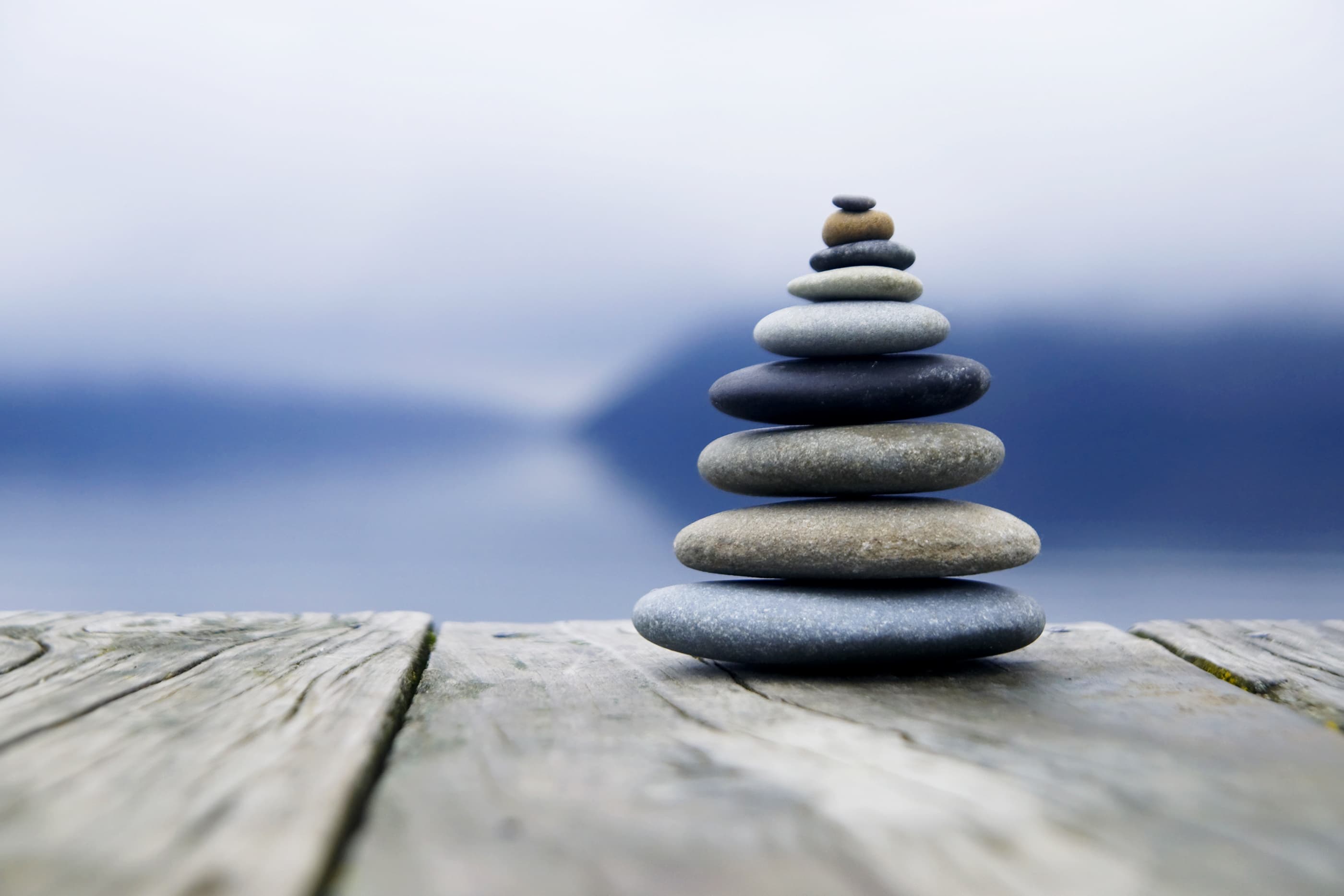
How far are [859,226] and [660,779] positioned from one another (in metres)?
1.58

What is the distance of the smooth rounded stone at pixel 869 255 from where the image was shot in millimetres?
2139

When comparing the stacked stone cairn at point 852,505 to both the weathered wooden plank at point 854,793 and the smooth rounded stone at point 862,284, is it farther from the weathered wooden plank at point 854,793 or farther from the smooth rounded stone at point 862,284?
the weathered wooden plank at point 854,793

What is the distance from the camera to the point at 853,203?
7.08 ft

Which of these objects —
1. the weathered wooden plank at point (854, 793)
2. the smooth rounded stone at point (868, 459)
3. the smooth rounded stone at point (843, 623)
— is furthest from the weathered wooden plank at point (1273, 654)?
the smooth rounded stone at point (868, 459)

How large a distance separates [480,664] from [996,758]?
1148mm

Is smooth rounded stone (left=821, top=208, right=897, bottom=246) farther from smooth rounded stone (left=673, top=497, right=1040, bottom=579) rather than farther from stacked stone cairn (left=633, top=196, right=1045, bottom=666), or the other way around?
smooth rounded stone (left=673, top=497, right=1040, bottom=579)

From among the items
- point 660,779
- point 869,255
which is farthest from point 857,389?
point 660,779

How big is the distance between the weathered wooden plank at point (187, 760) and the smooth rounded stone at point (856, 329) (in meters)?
1.11

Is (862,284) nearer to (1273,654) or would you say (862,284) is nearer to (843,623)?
(843,623)

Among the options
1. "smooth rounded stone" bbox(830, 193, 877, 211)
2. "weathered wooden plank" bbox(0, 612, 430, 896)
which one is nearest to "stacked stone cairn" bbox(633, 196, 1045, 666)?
"smooth rounded stone" bbox(830, 193, 877, 211)

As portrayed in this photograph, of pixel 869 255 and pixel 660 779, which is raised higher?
pixel 869 255

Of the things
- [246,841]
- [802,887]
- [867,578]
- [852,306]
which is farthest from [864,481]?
[246,841]

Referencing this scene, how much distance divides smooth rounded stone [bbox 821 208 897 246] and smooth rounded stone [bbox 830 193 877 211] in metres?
0.01

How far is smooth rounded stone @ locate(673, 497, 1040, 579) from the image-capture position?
1837mm
